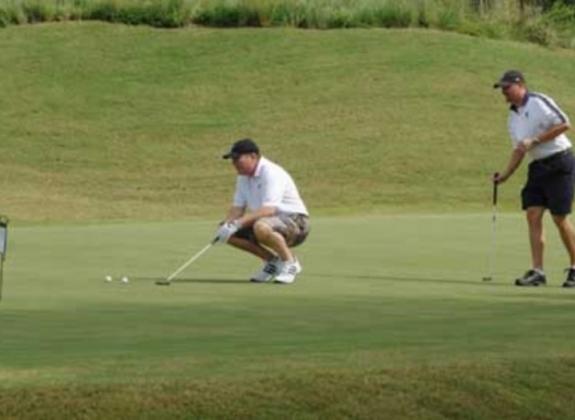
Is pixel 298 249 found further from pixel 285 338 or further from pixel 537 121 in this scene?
pixel 285 338

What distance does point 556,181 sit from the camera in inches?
704

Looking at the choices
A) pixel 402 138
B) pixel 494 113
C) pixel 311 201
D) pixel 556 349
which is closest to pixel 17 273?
pixel 556 349

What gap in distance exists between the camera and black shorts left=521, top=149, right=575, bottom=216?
58.5 feet

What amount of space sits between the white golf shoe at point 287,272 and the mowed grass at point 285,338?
234 millimetres

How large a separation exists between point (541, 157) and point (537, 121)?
37cm

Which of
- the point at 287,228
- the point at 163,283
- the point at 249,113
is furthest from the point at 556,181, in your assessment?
the point at 249,113

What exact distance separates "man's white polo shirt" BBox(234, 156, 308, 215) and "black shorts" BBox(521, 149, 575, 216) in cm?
230

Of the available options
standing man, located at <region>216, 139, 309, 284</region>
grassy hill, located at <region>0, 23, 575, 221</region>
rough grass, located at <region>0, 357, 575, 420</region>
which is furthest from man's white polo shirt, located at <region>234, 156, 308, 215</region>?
grassy hill, located at <region>0, 23, 575, 221</region>

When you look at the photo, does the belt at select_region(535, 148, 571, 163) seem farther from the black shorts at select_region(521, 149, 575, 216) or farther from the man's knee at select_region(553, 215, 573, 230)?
the man's knee at select_region(553, 215, 573, 230)

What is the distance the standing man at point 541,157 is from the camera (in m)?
17.8

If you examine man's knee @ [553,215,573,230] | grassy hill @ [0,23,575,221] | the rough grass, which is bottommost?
grassy hill @ [0,23,575,221]

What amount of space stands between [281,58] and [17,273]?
3153cm

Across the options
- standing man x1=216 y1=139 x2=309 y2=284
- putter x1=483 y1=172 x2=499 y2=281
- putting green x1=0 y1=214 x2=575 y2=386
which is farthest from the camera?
putter x1=483 y1=172 x2=499 y2=281

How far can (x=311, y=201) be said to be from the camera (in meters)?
38.3
